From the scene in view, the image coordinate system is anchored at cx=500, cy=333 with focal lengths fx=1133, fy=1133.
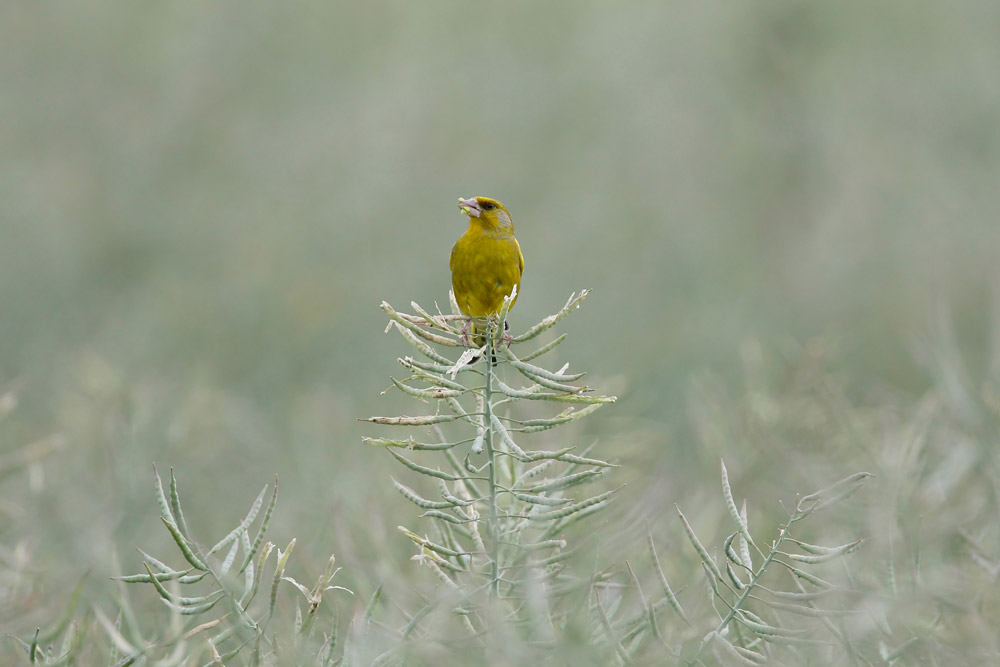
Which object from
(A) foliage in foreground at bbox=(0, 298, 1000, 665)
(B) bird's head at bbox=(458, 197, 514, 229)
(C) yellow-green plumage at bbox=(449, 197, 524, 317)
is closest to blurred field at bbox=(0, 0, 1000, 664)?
(B) bird's head at bbox=(458, 197, 514, 229)

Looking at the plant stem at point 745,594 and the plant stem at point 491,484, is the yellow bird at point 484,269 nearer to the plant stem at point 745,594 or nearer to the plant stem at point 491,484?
the plant stem at point 491,484

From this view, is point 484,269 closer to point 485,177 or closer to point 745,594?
point 745,594

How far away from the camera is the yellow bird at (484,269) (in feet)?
10.2

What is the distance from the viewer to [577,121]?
70.5ft

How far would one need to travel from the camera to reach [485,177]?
19828mm

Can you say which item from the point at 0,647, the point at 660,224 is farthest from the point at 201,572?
the point at 660,224

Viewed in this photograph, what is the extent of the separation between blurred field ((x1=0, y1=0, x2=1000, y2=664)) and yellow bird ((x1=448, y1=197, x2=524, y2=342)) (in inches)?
319

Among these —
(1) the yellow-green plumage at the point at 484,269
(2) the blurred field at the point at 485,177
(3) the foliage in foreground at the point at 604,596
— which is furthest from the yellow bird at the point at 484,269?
(2) the blurred field at the point at 485,177

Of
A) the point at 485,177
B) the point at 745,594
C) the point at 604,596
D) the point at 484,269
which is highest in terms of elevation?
the point at 484,269

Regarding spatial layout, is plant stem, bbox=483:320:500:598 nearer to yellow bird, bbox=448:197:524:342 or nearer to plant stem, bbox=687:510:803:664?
plant stem, bbox=687:510:803:664

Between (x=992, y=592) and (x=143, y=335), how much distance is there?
14608 millimetres

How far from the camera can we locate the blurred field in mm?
15891

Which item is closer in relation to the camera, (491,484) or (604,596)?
(491,484)

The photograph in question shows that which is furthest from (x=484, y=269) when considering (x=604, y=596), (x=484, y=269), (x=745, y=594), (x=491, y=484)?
(x=745, y=594)
